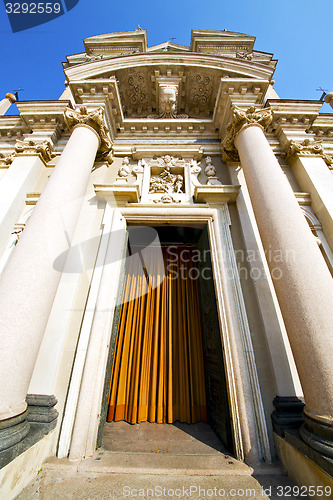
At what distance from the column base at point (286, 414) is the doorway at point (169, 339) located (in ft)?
2.00

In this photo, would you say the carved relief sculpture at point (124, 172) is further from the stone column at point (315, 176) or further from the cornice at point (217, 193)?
the stone column at point (315, 176)

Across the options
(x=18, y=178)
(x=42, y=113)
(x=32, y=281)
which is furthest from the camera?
(x=42, y=113)

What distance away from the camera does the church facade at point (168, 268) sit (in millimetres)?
2328

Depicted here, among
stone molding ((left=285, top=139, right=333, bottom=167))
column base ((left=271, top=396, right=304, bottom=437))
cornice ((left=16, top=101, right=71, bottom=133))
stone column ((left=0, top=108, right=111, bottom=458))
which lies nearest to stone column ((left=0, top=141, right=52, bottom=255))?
cornice ((left=16, top=101, right=71, bottom=133))

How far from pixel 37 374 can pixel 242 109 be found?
248 inches

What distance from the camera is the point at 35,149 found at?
515cm

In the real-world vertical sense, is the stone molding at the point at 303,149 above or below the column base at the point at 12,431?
above

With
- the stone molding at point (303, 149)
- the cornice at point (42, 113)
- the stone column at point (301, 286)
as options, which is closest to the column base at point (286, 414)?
the stone column at point (301, 286)

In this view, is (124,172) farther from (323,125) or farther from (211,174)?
(323,125)

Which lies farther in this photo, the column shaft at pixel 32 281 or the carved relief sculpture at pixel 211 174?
the carved relief sculpture at pixel 211 174

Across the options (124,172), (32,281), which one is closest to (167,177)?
(124,172)

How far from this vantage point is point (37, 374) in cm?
282

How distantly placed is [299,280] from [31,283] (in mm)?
3165

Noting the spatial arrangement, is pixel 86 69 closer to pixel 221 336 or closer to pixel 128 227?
pixel 128 227
